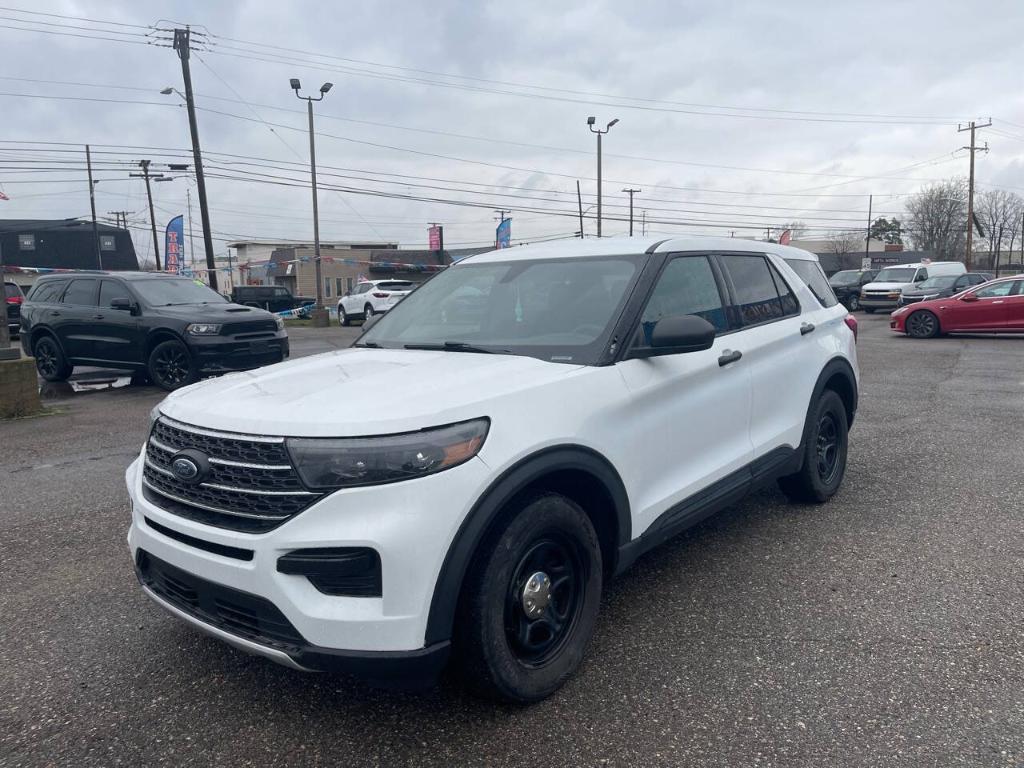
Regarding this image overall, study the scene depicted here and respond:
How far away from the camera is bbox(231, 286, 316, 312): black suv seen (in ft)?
121

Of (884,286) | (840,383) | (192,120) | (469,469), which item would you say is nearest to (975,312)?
(884,286)

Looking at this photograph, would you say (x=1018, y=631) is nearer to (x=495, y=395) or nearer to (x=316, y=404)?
(x=495, y=395)

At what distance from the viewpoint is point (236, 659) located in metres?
3.21

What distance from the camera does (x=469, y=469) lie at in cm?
→ 247

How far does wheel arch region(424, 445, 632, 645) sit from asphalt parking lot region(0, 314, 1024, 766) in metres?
0.51

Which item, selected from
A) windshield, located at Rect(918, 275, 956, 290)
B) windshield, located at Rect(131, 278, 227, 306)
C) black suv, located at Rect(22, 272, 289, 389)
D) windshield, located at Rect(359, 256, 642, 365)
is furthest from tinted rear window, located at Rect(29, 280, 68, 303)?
windshield, located at Rect(918, 275, 956, 290)

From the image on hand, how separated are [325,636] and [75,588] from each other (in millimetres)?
2319

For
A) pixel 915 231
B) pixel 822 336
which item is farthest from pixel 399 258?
pixel 822 336

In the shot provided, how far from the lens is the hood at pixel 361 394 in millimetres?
2463

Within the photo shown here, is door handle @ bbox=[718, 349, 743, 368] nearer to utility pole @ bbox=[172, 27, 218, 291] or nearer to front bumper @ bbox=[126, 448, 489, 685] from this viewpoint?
front bumper @ bbox=[126, 448, 489, 685]

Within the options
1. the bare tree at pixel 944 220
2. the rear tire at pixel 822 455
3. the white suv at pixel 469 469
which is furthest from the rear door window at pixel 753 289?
the bare tree at pixel 944 220

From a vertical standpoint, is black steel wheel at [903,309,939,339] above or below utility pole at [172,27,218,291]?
below

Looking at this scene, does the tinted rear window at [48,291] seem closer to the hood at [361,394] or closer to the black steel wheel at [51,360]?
the black steel wheel at [51,360]

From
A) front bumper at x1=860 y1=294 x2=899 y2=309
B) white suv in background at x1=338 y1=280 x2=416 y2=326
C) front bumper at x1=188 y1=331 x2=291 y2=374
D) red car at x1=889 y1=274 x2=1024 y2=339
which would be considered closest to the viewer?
front bumper at x1=188 y1=331 x2=291 y2=374
